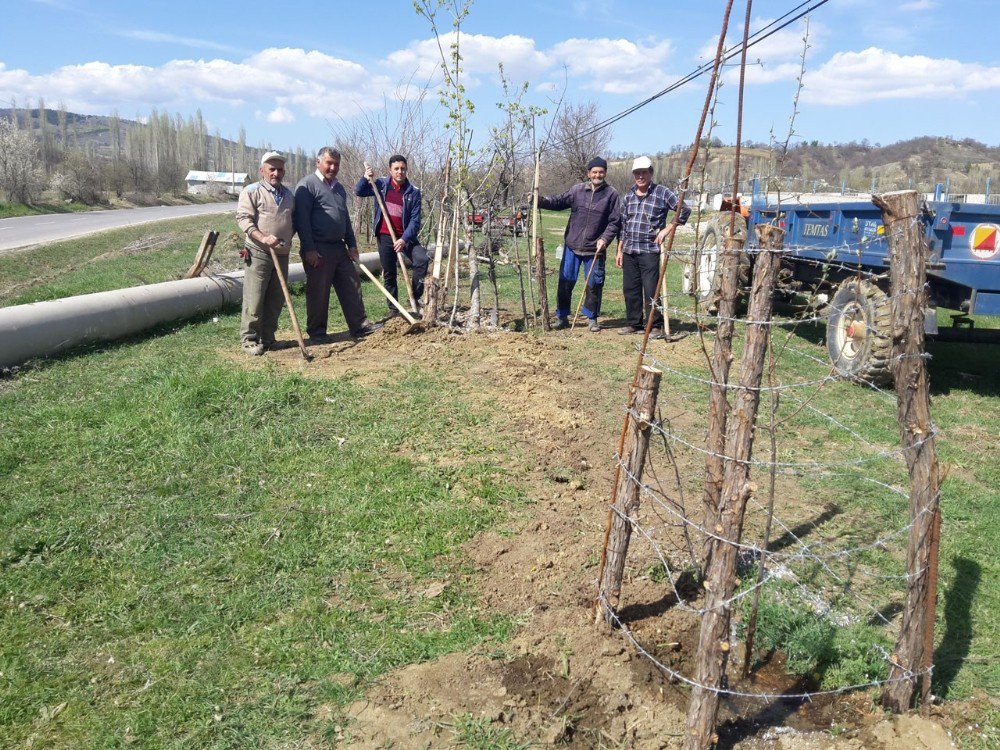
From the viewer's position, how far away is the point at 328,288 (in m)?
7.75

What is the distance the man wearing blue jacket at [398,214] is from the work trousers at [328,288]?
821 millimetres

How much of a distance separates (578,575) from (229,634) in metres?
1.59

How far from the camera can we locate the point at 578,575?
375cm

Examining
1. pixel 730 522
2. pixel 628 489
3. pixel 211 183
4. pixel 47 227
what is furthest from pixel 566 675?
pixel 211 183

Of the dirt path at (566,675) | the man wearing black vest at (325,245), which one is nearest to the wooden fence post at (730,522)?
the dirt path at (566,675)

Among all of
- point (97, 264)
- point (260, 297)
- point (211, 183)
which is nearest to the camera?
point (260, 297)

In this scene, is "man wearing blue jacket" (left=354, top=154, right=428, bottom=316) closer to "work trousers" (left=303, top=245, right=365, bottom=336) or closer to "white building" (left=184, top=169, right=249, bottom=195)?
"work trousers" (left=303, top=245, right=365, bottom=336)

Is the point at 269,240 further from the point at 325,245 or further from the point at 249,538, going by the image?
the point at 249,538

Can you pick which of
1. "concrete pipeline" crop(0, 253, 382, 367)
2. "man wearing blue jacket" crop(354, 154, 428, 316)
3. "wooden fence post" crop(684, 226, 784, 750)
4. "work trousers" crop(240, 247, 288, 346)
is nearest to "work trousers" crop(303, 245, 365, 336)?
"work trousers" crop(240, 247, 288, 346)

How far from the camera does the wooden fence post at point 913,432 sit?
2750mm

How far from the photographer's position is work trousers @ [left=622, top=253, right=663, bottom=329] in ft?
27.5

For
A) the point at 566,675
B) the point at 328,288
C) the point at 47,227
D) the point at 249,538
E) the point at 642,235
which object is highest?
the point at 642,235

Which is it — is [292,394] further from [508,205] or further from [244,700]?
[508,205]

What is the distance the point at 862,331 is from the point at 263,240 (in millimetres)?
5169
